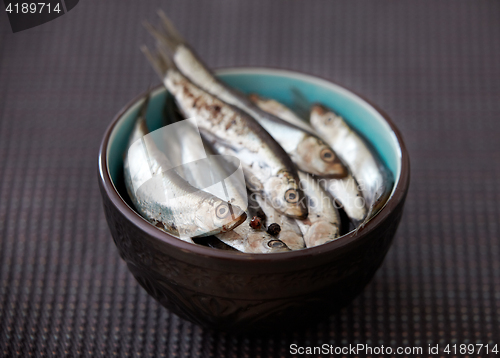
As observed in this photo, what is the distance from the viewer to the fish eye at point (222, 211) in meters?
0.52

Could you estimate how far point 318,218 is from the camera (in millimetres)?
596

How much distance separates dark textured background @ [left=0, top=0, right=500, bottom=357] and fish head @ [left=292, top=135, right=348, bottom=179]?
22 centimetres

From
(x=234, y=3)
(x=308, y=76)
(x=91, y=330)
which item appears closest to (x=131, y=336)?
(x=91, y=330)

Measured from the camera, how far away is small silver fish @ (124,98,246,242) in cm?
53

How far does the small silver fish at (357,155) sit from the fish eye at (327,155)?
42 millimetres

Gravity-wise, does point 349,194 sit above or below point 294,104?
below

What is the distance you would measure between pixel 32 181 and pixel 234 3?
0.76 m

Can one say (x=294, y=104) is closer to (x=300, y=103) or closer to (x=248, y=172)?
(x=300, y=103)

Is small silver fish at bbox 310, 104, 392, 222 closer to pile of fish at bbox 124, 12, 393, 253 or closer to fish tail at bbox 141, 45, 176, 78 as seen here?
pile of fish at bbox 124, 12, 393, 253

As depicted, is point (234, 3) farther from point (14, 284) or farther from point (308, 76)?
point (14, 284)

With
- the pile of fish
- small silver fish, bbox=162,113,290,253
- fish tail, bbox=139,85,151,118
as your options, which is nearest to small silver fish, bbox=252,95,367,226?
the pile of fish

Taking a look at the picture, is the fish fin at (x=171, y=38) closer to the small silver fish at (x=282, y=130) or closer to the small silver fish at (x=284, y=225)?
the small silver fish at (x=282, y=130)

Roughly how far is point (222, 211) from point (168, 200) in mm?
80

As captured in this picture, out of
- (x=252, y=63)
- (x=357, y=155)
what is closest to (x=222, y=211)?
(x=357, y=155)
